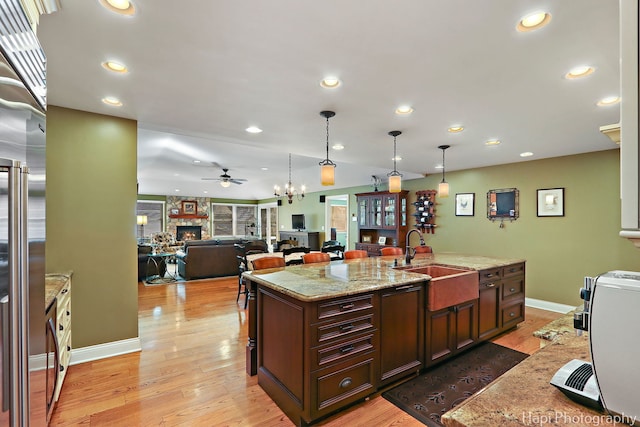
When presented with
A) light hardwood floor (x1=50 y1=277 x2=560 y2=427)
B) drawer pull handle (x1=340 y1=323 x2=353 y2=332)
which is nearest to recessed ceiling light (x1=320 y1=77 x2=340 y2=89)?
drawer pull handle (x1=340 y1=323 x2=353 y2=332)

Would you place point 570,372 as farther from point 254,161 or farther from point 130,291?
point 254,161

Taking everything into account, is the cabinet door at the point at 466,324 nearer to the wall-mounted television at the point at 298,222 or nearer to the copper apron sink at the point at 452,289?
the copper apron sink at the point at 452,289

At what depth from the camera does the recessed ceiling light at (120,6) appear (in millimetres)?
1421

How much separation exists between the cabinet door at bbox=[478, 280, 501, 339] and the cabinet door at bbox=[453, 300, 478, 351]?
4.4 inches

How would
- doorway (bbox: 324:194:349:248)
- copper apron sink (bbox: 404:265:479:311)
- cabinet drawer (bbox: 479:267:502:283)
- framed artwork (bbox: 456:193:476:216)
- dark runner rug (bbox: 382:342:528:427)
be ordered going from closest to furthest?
1. dark runner rug (bbox: 382:342:528:427)
2. copper apron sink (bbox: 404:265:479:311)
3. cabinet drawer (bbox: 479:267:502:283)
4. framed artwork (bbox: 456:193:476:216)
5. doorway (bbox: 324:194:349:248)

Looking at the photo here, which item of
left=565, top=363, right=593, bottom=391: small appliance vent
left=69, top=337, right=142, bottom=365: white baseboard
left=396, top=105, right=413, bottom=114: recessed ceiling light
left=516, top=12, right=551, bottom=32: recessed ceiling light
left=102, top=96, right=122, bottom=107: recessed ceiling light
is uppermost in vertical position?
left=102, top=96, right=122, bottom=107: recessed ceiling light

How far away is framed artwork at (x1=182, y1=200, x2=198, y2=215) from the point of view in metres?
11.9

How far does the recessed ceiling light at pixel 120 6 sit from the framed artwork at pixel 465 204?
5.79 meters

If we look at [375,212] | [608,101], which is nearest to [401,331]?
[608,101]

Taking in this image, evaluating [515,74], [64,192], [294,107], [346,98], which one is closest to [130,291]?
[64,192]

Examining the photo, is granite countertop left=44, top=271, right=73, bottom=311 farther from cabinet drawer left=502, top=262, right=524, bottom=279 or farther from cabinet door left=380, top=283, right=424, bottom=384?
cabinet drawer left=502, top=262, right=524, bottom=279

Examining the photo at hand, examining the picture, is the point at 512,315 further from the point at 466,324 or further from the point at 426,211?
the point at 426,211

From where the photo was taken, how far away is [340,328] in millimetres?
2100

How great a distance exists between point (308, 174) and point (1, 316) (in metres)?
7.46
